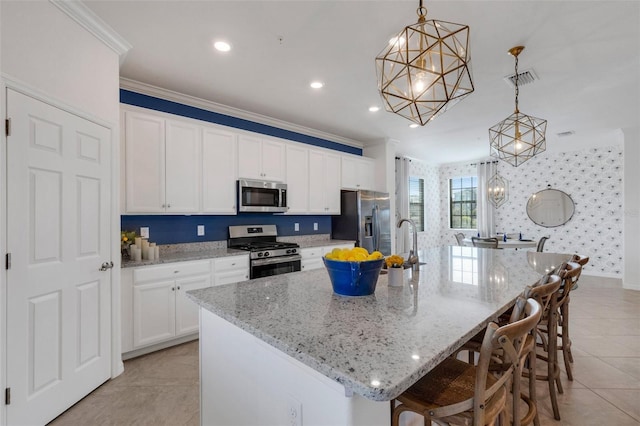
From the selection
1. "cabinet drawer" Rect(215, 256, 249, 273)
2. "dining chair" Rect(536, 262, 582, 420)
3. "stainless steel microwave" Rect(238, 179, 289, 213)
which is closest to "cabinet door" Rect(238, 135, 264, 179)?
"stainless steel microwave" Rect(238, 179, 289, 213)

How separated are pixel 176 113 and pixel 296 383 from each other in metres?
3.44

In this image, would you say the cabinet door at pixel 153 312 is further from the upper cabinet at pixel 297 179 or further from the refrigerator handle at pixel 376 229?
the refrigerator handle at pixel 376 229

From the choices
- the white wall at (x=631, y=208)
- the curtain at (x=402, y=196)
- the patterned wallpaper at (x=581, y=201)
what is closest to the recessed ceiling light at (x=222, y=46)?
the curtain at (x=402, y=196)

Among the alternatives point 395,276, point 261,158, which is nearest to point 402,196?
point 261,158

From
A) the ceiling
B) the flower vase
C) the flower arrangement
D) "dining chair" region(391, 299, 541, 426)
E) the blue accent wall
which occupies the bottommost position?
"dining chair" region(391, 299, 541, 426)

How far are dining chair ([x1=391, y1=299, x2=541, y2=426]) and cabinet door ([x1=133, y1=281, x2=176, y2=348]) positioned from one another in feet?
7.76

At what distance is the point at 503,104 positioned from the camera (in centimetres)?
385

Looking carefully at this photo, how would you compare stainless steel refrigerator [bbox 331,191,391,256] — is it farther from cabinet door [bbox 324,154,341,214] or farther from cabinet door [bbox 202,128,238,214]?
cabinet door [bbox 202,128,238,214]

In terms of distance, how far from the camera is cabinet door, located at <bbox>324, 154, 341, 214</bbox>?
4828mm

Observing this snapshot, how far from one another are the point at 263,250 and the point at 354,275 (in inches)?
91.3

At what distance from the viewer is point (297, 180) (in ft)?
14.5

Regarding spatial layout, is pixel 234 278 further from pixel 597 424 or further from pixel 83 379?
pixel 597 424

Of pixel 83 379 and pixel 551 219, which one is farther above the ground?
pixel 551 219

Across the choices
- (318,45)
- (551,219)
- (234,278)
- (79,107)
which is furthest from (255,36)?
(551,219)
